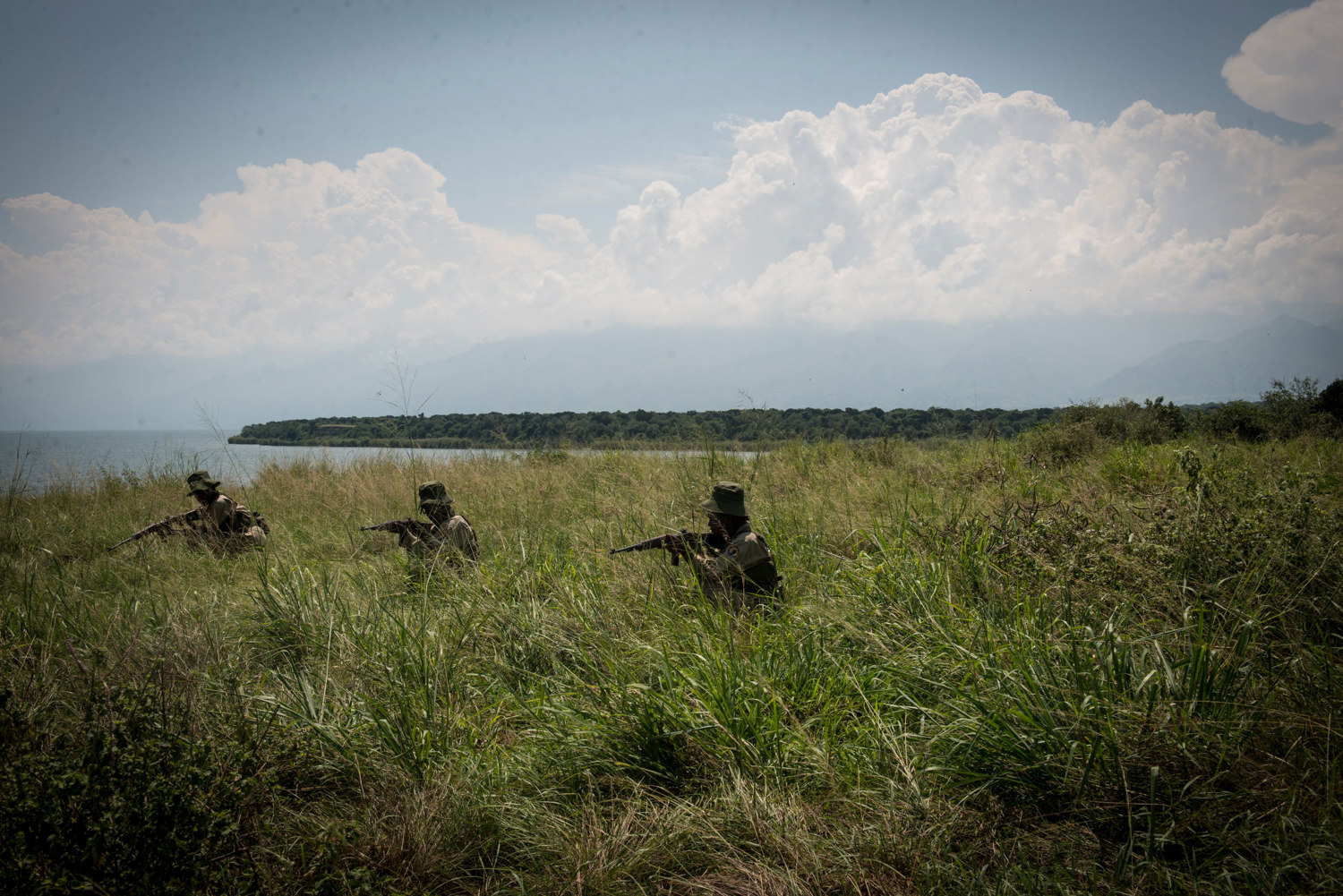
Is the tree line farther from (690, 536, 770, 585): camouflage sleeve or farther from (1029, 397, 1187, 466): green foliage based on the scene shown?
(690, 536, 770, 585): camouflage sleeve

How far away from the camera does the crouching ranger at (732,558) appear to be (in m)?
3.87

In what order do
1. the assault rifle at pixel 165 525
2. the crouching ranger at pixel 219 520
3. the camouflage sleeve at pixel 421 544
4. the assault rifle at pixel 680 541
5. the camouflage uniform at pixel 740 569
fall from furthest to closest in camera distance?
1. the assault rifle at pixel 165 525
2. the crouching ranger at pixel 219 520
3. the camouflage sleeve at pixel 421 544
4. the assault rifle at pixel 680 541
5. the camouflage uniform at pixel 740 569

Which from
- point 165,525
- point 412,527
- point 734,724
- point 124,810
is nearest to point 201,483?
point 165,525

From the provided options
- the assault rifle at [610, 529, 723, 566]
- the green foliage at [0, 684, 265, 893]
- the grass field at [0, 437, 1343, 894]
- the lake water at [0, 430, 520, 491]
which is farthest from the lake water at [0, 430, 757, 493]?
the green foliage at [0, 684, 265, 893]

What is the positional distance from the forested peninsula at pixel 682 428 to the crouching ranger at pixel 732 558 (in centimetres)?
365

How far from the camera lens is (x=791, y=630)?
317cm

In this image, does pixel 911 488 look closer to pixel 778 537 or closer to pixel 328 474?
pixel 778 537

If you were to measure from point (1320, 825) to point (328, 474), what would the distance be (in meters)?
13.3

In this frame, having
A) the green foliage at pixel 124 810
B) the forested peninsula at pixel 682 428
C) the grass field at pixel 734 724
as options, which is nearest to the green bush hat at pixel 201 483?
the forested peninsula at pixel 682 428

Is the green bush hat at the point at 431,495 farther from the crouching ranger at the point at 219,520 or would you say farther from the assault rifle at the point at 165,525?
the assault rifle at the point at 165,525

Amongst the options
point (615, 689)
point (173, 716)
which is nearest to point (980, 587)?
point (615, 689)

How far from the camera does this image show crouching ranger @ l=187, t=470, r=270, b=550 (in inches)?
245

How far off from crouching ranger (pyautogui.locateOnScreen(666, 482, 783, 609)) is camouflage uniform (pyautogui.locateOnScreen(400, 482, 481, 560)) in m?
2.01

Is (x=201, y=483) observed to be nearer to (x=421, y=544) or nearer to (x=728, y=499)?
(x=421, y=544)
